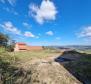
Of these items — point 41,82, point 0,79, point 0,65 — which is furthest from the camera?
point 0,65

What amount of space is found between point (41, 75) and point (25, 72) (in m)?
0.93

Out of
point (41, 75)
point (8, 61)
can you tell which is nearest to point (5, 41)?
point (8, 61)

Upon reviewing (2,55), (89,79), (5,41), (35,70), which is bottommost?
(89,79)

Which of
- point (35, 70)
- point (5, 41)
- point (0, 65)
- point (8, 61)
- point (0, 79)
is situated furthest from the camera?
point (5, 41)

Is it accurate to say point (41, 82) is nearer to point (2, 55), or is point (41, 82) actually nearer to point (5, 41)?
point (2, 55)

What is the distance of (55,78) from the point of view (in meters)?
7.13

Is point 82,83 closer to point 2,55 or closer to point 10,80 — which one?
point 10,80

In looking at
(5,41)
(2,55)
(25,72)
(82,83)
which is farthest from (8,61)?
(5,41)

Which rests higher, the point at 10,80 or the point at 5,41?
the point at 5,41

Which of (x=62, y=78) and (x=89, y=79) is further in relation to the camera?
(x=89, y=79)

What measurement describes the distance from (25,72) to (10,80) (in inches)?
32.4

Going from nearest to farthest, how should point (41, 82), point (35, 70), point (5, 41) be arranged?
point (41, 82)
point (35, 70)
point (5, 41)

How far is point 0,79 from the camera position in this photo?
728 centimetres

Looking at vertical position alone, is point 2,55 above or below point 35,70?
above
